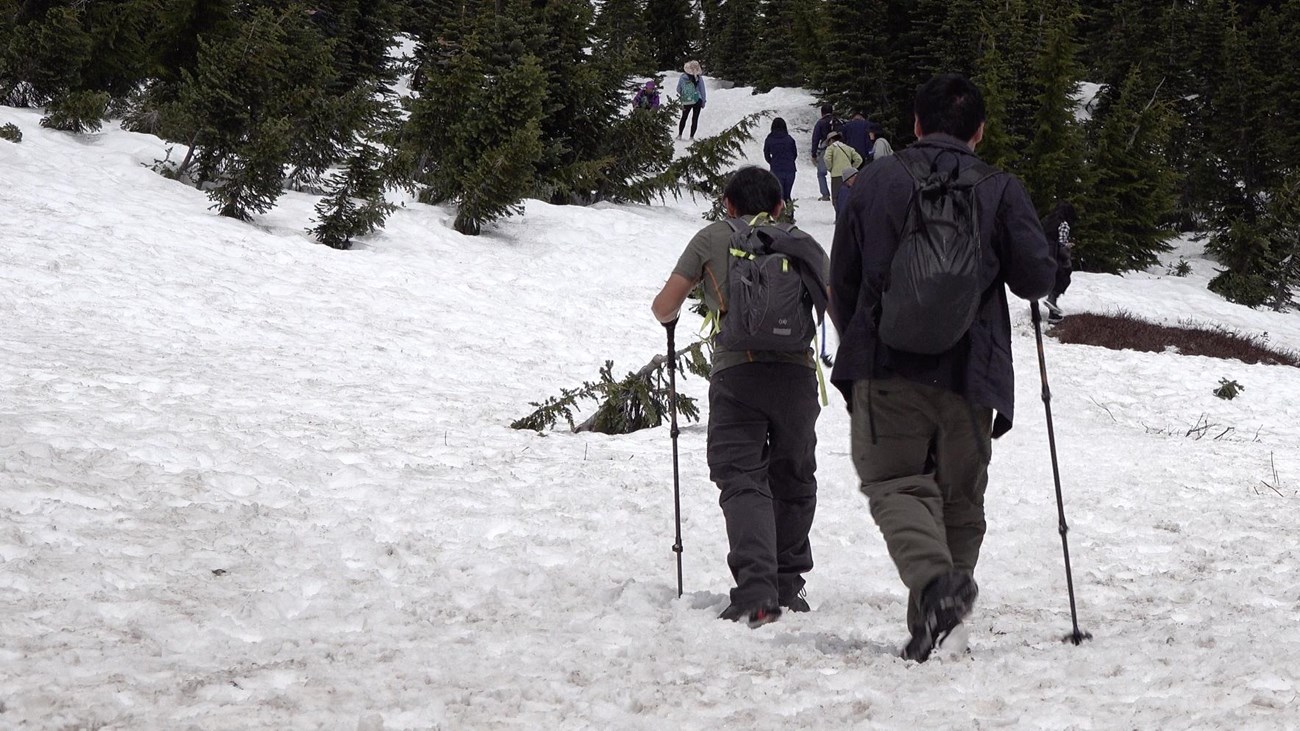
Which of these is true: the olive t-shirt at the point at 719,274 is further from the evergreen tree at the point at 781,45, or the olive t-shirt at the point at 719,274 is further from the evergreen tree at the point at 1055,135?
the evergreen tree at the point at 781,45

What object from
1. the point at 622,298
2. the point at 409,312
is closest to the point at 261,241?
the point at 409,312

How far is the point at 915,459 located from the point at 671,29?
5143 cm

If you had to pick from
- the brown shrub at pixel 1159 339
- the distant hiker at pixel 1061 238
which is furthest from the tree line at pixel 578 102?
the distant hiker at pixel 1061 238

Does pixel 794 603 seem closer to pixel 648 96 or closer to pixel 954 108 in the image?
pixel 954 108

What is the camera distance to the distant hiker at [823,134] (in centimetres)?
2353

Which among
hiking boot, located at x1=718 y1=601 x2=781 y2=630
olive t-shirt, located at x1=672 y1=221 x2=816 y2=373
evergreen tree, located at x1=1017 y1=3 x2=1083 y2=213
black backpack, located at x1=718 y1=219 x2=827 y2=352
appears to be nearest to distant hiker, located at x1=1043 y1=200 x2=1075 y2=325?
black backpack, located at x1=718 y1=219 x2=827 y2=352

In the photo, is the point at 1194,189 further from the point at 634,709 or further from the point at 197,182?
the point at 634,709

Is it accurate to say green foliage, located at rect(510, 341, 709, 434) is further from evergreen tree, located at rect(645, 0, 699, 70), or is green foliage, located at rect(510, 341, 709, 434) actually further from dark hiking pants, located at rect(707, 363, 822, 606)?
evergreen tree, located at rect(645, 0, 699, 70)

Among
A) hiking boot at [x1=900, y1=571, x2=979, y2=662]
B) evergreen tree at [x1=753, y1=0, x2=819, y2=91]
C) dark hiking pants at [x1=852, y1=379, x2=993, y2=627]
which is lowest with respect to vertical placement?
hiking boot at [x1=900, y1=571, x2=979, y2=662]

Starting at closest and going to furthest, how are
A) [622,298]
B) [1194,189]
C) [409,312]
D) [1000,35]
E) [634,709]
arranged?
[634,709]
[409,312]
[622,298]
[1000,35]
[1194,189]

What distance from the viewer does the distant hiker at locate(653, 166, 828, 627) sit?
179 inches

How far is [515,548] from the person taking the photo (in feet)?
18.4

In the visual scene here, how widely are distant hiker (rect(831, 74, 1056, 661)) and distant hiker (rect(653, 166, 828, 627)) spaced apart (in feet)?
1.82

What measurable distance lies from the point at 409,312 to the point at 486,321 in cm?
88
